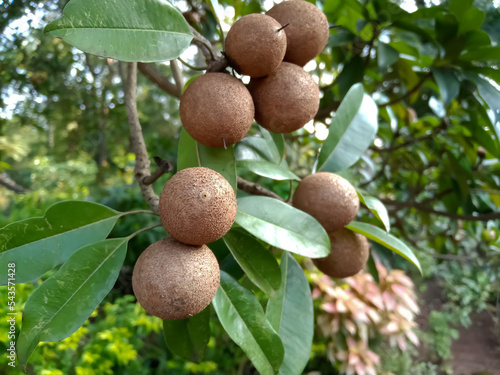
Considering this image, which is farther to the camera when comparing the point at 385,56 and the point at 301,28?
the point at 385,56

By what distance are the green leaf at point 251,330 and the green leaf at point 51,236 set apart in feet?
0.81

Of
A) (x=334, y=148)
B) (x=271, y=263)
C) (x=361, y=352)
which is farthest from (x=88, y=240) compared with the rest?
(x=361, y=352)

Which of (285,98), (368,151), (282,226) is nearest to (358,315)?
(368,151)

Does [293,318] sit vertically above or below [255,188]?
below

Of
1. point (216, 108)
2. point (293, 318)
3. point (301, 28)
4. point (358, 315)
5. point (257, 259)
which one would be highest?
point (301, 28)

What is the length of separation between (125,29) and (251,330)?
498 millimetres

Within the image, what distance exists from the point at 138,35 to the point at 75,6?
0.08 meters

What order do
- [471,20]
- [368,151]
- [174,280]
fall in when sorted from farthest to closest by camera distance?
[368,151], [471,20], [174,280]

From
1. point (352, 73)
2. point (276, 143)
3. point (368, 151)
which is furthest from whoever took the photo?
point (368, 151)

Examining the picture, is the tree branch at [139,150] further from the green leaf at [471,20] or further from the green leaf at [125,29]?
the green leaf at [471,20]

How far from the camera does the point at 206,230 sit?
47cm

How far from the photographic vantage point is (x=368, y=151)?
1.78 m

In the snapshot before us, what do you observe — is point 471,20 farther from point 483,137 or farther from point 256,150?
point 256,150

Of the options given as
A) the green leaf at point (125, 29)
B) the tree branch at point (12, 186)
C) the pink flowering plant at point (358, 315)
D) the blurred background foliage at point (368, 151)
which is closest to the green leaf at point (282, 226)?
the green leaf at point (125, 29)
